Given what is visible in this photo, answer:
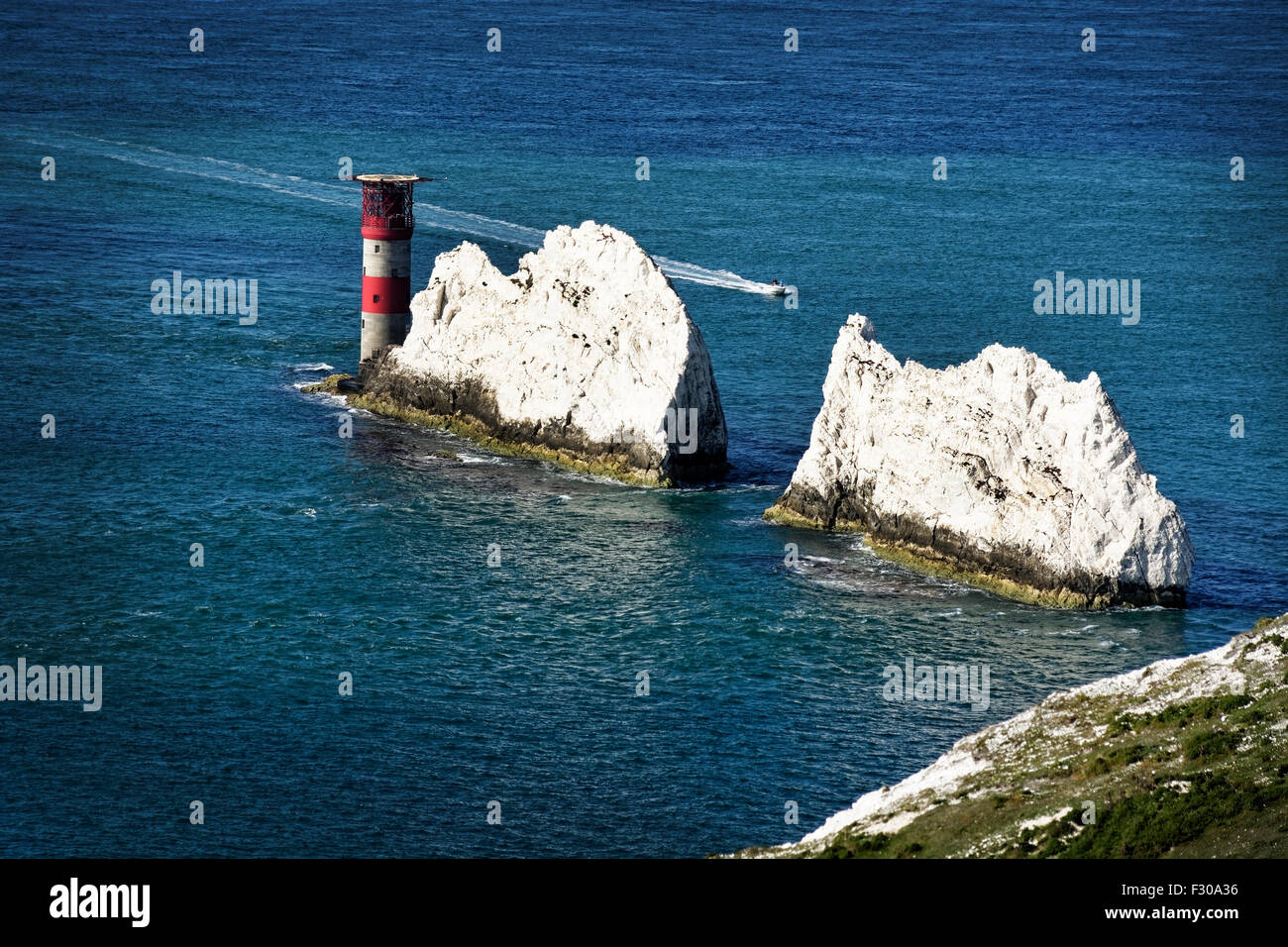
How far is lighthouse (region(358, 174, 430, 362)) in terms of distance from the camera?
5123 inches

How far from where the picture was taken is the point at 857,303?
163750mm

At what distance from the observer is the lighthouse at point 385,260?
130 meters

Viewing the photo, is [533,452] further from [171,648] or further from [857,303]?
[857,303]

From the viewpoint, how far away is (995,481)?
99.3m

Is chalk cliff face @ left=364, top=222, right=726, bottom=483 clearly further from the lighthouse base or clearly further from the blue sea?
the lighthouse base

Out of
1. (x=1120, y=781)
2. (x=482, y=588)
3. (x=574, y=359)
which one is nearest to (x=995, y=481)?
(x=482, y=588)

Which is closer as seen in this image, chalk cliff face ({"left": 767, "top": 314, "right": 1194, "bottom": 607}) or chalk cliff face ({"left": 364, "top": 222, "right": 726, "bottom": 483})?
chalk cliff face ({"left": 767, "top": 314, "right": 1194, "bottom": 607})

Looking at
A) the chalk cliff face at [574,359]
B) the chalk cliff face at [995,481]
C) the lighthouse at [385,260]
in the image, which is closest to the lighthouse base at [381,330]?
the lighthouse at [385,260]

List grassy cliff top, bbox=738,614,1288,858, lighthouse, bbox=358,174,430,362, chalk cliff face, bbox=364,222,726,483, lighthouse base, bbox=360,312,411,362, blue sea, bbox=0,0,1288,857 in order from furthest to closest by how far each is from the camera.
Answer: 1. lighthouse base, bbox=360,312,411,362
2. lighthouse, bbox=358,174,430,362
3. chalk cliff face, bbox=364,222,726,483
4. blue sea, bbox=0,0,1288,857
5. grassy cliff top, bbox=738,614,1288,858

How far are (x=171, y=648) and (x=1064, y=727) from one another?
43.3 meters

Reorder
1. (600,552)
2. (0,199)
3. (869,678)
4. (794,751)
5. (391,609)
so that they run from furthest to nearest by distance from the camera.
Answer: (0,199) < (600,552) < (391,609) < (869,678) < (794,751)

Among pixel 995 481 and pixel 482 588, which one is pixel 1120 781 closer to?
pixel 995 481

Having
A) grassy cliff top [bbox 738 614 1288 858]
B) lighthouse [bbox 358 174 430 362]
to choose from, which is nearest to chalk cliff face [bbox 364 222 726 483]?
lighthouse [bbox 358 174 430 362]
